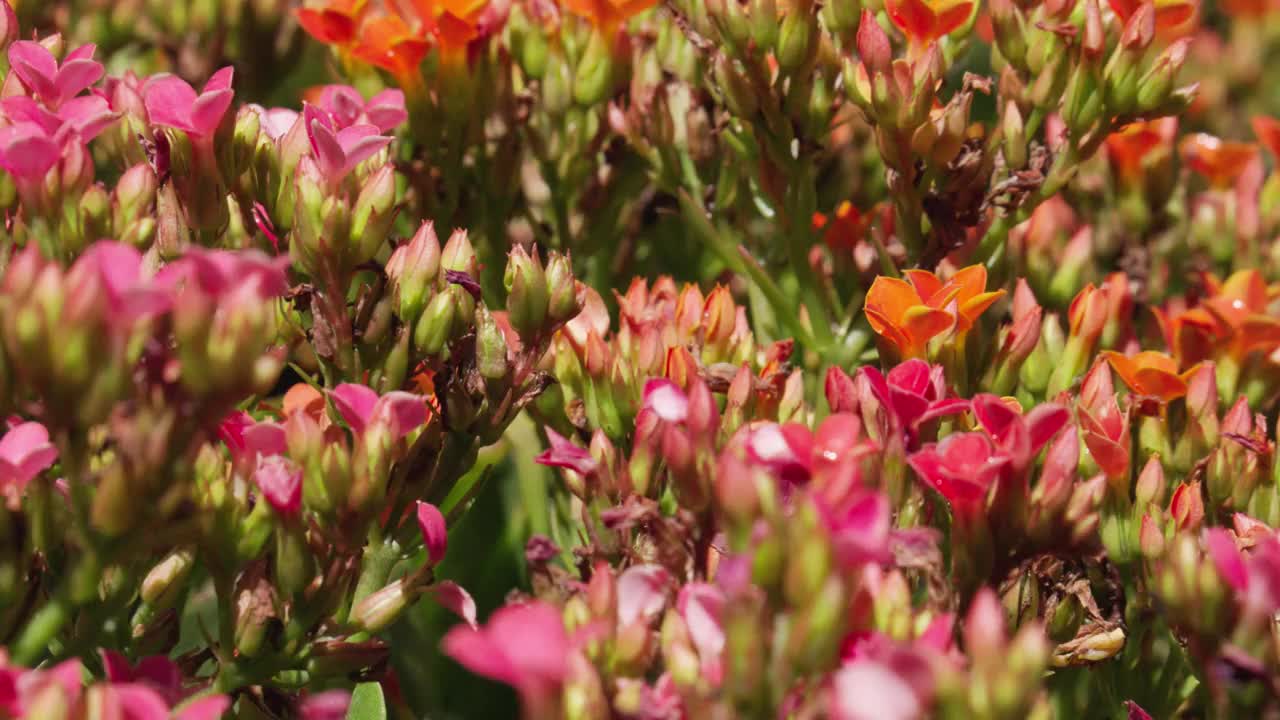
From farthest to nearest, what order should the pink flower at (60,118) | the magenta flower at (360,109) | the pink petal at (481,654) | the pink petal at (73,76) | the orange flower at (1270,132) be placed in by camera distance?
the orange flower at (1270,132)
the magenta flower at (360,109)
the pink petal at (73,76)
the pink flower at (60,118)
the pink petal at (481,654)

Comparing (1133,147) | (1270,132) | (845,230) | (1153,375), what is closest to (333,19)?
(845,230)

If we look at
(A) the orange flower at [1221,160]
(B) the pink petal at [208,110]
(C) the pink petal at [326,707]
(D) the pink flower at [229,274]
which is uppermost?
(D) the pink flower at [229,274]

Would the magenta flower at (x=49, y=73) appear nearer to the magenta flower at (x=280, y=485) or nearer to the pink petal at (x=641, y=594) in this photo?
the magenta flower at (x=280, y=485)

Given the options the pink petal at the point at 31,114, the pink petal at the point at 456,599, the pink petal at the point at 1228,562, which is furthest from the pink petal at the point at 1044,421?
the pink petal at the point at 31,114

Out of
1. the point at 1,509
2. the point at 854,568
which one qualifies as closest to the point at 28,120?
the point at 1,509

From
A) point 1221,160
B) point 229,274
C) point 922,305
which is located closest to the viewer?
point 229,274

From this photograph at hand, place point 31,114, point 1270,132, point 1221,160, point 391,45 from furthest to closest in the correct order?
point 1221,160, point 1270,132, point 391,45, point 31,114

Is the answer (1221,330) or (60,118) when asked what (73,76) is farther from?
(1221,330)

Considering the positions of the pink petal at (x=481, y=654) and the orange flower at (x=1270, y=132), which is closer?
the pink petal at (x=481, y=654)
